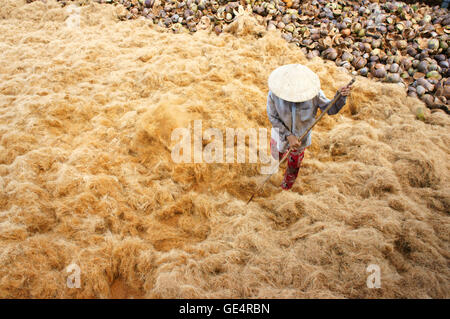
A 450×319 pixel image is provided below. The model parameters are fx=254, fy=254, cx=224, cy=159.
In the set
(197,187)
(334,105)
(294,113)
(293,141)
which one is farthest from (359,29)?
(197,187)

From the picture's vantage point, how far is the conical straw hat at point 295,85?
7.23 feet

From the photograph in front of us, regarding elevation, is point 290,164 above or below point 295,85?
below

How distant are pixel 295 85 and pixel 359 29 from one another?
3.91 metres

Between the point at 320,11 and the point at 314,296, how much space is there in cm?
567

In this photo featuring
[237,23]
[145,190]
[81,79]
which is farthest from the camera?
[237,23]

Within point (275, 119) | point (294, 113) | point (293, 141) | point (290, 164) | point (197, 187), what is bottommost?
point (197, 187)

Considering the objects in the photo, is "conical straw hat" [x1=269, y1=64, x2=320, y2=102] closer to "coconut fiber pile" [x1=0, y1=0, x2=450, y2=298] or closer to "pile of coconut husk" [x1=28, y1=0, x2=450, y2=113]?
"coconut fiber pile" [x1=0, y1=0, x2=450, y2=298]

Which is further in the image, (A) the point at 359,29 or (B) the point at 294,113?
(A) the point at 359,29

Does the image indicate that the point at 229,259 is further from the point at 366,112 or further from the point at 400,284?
the point at 366,112

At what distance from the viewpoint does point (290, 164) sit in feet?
9.33

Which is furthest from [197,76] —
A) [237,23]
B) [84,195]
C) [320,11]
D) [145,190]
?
[320,11]

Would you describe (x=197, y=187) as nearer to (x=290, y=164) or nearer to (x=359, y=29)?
(x=290, y=164)

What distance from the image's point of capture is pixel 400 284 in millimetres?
1845

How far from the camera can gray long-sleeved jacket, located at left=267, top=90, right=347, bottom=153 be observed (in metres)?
2.39
